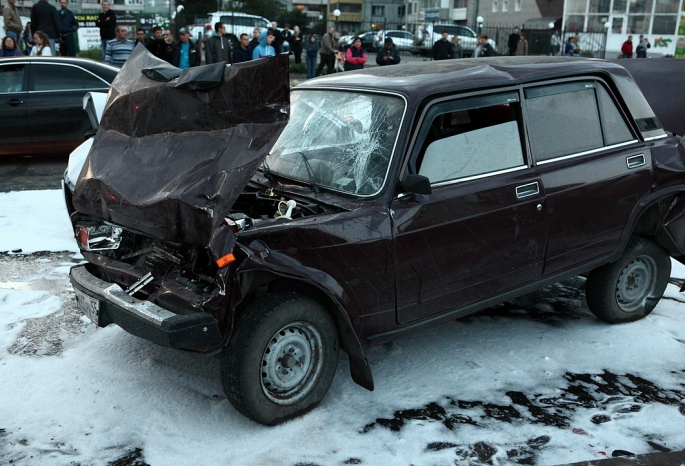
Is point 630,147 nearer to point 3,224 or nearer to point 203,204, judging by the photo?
point 203,204

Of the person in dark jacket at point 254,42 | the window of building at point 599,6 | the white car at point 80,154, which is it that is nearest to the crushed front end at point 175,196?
the white car at point 80,154

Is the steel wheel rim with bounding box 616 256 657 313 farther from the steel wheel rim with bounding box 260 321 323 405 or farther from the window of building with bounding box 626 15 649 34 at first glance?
the window of building with bounding box 626 15 649 34

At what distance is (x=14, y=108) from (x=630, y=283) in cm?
854

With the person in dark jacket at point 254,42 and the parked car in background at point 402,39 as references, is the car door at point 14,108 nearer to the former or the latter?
the person in dark jacket at point 254,42

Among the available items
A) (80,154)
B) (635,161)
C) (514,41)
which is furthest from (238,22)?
(635,161)

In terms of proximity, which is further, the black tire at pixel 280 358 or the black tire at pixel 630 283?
the black tire at pixel 630 283

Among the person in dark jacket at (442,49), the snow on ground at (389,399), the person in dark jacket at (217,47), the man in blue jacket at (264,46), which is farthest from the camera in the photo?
the person in dark jacket at (442,49)

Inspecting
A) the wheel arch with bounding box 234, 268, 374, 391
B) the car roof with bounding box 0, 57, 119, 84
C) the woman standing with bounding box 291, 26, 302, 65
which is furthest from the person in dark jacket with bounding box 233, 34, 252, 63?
the wheel arch with bounding box 234, 268, 374, 391

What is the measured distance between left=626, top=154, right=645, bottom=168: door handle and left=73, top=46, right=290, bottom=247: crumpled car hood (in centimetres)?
266

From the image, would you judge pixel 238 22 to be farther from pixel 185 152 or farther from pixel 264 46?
pixel 185 152

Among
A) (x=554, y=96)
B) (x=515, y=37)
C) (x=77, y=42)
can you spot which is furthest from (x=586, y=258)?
(x=77, y=42)

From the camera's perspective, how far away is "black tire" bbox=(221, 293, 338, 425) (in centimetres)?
354

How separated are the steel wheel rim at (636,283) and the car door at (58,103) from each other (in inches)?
305

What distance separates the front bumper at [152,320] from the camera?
11.2 ft
